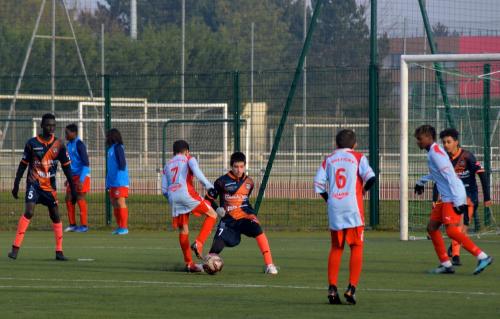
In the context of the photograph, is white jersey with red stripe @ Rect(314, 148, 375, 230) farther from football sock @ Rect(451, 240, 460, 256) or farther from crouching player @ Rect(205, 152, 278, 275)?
football sock @ Rect(451, 240, 460, 256)

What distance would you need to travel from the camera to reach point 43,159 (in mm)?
15617

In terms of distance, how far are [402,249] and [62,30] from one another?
3619 centimetres

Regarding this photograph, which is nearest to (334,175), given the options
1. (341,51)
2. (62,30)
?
(341,51)

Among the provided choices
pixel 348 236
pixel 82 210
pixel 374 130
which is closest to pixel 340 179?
pixel 348 236

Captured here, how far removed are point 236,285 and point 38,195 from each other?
4.28 meters

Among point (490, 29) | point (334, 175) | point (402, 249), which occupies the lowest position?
point (402, 249)

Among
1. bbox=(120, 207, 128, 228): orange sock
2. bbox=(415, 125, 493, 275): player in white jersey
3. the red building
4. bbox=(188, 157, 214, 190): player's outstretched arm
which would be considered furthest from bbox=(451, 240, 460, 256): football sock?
bbox=(120, 207, 128, 228): orange sock

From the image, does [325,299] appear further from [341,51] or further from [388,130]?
[341,51]

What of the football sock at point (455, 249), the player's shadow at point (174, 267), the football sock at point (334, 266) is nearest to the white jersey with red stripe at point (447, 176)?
the football sock at point (455, 249)

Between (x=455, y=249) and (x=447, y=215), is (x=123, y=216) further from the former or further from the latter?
(x=447, y=215)

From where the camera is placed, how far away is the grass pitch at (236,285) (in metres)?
10.4

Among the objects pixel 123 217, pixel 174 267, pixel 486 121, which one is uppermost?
pixel 486 121

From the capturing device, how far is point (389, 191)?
21.8m

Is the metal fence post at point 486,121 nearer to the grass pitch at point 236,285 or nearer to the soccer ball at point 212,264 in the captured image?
the grass pitch at point 236,285
